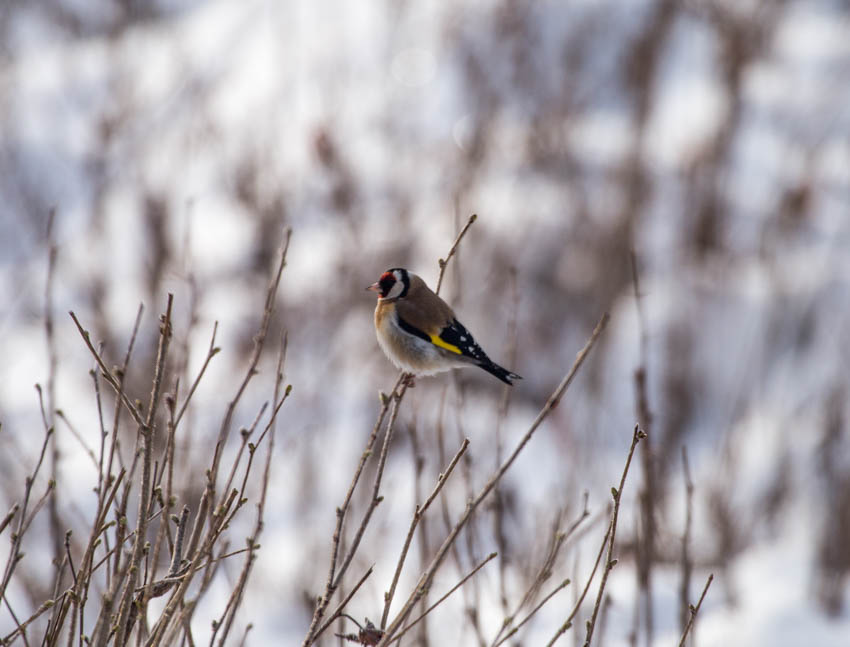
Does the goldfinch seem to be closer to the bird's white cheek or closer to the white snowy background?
the bird's white cheek

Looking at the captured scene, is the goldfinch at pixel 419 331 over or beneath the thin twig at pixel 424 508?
over

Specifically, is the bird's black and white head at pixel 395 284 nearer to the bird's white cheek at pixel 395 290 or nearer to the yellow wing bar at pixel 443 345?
the bird's white cheek at pixel 395 290

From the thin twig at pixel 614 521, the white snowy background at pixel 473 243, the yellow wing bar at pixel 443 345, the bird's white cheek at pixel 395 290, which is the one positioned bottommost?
the thin twig at pixel 614 521

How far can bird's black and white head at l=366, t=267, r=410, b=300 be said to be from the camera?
2.64 meters

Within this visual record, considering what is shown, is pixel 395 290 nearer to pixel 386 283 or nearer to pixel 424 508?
pixel 386 283

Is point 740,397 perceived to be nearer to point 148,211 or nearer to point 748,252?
point 748,252

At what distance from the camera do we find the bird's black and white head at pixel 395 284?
2.64m

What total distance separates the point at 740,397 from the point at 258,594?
2.99m

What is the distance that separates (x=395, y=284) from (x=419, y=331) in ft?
0.72

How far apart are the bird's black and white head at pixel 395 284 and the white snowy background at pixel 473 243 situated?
144 cm

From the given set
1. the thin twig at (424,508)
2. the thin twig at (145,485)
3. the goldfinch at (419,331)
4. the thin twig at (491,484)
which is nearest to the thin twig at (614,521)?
the thin twig at (491,484)

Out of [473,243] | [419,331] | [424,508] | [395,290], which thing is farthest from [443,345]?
[473,243]

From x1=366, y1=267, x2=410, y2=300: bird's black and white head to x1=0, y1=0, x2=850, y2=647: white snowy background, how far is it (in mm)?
1445

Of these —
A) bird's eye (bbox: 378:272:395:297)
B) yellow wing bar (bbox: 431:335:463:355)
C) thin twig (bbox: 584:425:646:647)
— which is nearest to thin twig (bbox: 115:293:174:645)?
thin twig (bbox: 584:425:646:647)
